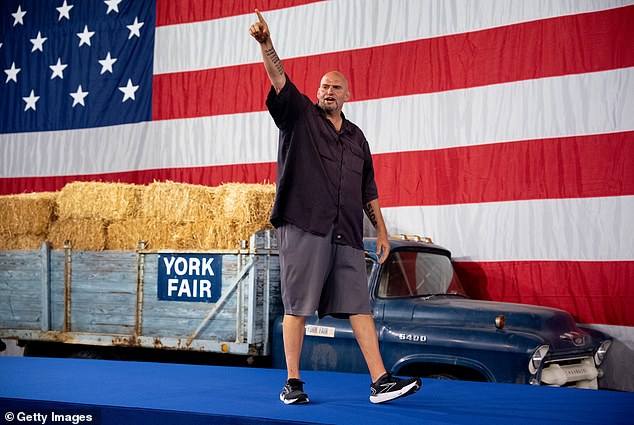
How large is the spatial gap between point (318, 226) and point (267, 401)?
802mm

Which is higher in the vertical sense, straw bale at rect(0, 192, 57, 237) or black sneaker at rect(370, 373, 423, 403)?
straw bale at rect(0, 192, 57, 237)

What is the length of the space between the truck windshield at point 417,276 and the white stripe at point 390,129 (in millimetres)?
1491

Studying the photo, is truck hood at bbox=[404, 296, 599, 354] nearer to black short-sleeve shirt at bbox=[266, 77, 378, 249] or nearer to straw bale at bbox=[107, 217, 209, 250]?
black short-sleeve shirt at bbox=[266, 77, 378, 249]

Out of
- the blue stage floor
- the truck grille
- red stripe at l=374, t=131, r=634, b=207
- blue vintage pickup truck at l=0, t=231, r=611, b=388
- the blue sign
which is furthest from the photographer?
red stripe at l=374, t=131, r=634, b=207

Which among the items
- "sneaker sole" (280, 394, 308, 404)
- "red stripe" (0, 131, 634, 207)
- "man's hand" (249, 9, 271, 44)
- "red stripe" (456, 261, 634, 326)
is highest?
"man's hand" (249, 9, 271, 44)

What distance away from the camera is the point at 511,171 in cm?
618

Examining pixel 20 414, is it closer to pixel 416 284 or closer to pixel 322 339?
pixel 322 339

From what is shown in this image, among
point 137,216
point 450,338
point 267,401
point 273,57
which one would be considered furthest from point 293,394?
point 137,216

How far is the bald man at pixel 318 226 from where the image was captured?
3.12 metres

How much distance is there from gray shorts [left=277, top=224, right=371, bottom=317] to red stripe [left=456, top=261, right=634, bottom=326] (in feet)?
10.4

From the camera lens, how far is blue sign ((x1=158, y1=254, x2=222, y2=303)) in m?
5.49

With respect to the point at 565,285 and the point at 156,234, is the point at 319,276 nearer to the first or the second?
the point at 156,234

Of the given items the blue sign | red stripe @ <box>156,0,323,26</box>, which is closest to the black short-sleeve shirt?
the blue sign

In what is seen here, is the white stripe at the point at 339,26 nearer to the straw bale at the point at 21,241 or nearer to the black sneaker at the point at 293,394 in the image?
the straw bale at the point at 21,241
